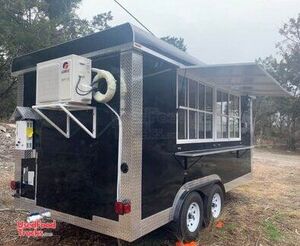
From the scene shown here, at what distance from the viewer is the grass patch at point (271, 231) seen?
489 centimetres

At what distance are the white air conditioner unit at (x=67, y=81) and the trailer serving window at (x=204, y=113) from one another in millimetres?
1411

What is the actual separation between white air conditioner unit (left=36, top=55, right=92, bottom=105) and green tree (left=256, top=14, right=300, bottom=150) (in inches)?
910

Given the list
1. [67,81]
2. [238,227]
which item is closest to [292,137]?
[238,227]

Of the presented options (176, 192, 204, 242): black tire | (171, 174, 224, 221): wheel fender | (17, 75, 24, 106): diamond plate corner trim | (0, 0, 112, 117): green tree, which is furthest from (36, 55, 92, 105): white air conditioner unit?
(0, 0, 112, 117): green tree

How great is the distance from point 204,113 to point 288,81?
74.1 ft

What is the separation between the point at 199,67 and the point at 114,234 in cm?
230

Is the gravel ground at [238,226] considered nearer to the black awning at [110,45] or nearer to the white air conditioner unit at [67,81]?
the white air conditioner unit at [67,81]

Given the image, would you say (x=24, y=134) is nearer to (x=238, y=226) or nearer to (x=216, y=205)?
(x=216, y=205)

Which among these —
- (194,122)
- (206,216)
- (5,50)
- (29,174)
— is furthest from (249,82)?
(5,50)

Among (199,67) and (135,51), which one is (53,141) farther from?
A: (199,67)

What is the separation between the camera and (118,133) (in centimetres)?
375

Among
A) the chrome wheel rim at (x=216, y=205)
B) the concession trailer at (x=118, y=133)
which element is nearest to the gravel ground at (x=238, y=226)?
the chrome wheel rim at (x=216, y=205)

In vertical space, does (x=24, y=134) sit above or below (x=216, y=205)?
above

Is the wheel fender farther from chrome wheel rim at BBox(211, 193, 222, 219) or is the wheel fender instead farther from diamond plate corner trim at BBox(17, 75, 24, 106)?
diamond plate corner trim at BBox(17, 75, 24, 106)
